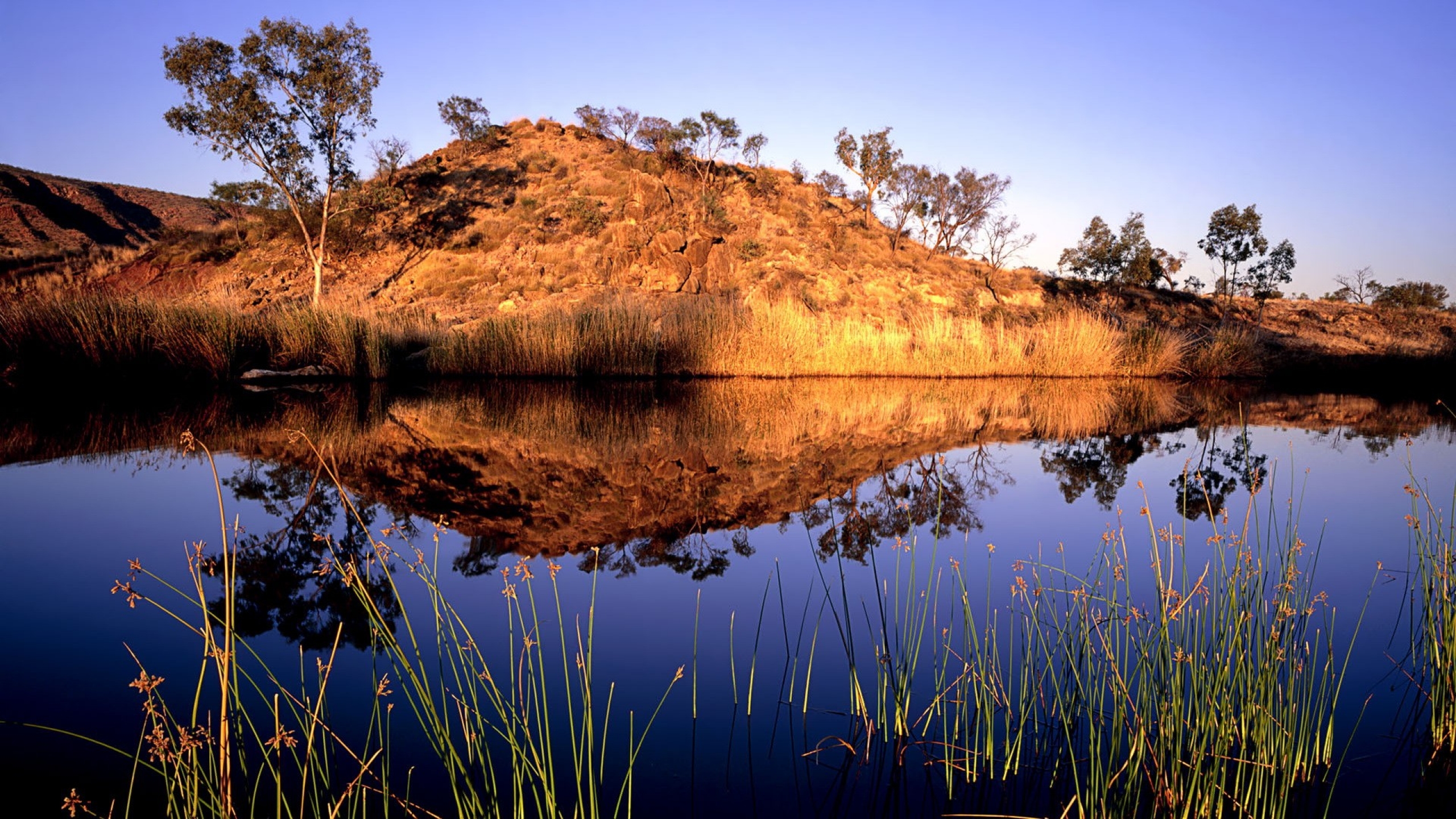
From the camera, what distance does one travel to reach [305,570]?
9.89 feet

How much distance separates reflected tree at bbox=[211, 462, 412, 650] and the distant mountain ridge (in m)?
29.6

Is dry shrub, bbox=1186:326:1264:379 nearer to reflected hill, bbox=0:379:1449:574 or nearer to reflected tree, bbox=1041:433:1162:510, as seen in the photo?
reflected hill, bbox=0:379:1449:574

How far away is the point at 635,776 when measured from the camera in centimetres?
177

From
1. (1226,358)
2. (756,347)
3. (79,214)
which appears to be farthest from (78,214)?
(1226,358)

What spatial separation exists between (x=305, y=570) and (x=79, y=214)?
55.2 m

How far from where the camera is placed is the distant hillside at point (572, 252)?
2422 centimetres

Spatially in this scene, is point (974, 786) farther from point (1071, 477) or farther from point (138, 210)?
point (138, 210)

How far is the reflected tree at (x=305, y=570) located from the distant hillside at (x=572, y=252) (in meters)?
17.8

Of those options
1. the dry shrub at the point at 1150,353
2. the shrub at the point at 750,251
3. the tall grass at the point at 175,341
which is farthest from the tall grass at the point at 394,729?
the shrub at the point at 750,251

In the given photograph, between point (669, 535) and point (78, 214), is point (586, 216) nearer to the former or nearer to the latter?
point (669, 535)

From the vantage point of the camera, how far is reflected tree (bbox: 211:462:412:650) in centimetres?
246

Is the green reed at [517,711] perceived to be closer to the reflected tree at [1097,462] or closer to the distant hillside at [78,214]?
the reflected tree at [1097,462]

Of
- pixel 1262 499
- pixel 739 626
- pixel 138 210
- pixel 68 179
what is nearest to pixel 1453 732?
pixel 739 626

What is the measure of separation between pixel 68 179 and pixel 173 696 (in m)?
66.9
